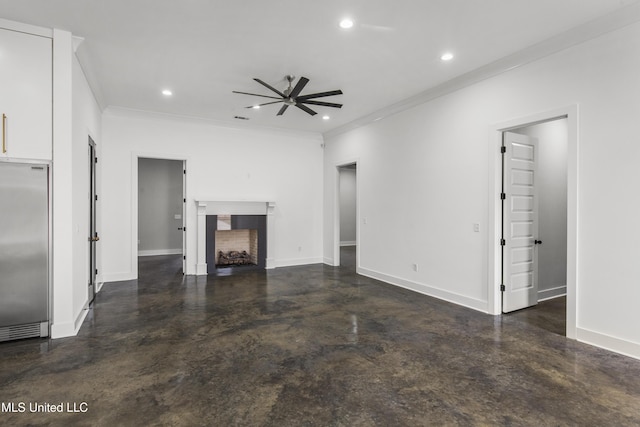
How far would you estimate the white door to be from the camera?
404cm

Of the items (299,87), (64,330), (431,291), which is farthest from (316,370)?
(299,87)

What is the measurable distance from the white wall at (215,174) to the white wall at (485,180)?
1.21 meters

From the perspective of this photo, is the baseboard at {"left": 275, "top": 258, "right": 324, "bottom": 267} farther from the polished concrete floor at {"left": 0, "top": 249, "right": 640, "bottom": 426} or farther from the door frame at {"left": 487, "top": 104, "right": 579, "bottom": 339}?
the door frame at {"left": 487, "top": 104, "right": 579, "bottom": 339}

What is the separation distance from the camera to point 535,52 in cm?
354

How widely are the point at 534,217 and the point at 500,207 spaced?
26.8 inches

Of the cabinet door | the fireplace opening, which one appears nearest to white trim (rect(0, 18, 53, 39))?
the cabinet door

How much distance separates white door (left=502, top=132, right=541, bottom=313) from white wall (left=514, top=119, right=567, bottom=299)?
425 mm

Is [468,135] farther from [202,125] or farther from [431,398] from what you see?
[202,125]

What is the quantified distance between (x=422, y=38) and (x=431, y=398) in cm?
338

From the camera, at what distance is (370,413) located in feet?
6.85

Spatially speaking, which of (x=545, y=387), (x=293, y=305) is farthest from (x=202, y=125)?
(x=545, y=387)

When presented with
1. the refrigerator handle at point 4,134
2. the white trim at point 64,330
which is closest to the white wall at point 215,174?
the white trim at point 64,330

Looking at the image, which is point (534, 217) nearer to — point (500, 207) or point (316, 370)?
point (500, 207)

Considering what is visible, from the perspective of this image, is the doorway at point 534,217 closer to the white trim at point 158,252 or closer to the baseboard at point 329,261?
the baseboard at point 329,261
